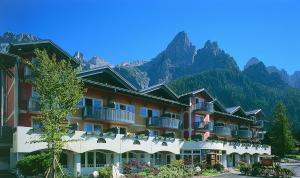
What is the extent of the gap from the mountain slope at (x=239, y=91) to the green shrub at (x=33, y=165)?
3972 inches

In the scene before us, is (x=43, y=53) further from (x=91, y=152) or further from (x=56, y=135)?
(x=91, y=152)

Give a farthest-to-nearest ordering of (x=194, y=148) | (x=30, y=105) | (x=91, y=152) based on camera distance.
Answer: (x=194, y=148) < (x=91, y=152) < (x=30, y=105)

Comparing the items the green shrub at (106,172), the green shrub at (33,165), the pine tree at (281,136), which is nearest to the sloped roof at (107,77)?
the green shrub at (106,172)

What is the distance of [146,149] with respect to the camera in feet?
128

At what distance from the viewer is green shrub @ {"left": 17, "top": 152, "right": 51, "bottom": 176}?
2639 centimetres

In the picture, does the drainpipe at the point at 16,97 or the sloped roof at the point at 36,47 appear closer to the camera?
the drainpipe at the point at 16,97

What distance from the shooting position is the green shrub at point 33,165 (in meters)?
26.4

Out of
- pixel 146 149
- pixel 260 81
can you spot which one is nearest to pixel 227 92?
pixel 260 81

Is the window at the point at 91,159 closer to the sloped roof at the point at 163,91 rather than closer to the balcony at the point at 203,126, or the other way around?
the sloped roof at the point at 163,91

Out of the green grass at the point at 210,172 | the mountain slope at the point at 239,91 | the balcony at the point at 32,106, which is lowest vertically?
the green grass at the point at 210,172

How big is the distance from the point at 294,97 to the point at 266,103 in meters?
11.8

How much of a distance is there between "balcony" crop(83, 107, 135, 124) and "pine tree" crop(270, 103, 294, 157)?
44.8 m

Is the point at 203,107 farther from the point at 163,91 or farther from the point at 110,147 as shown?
the point at 110,147

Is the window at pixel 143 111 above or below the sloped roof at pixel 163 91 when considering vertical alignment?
below
